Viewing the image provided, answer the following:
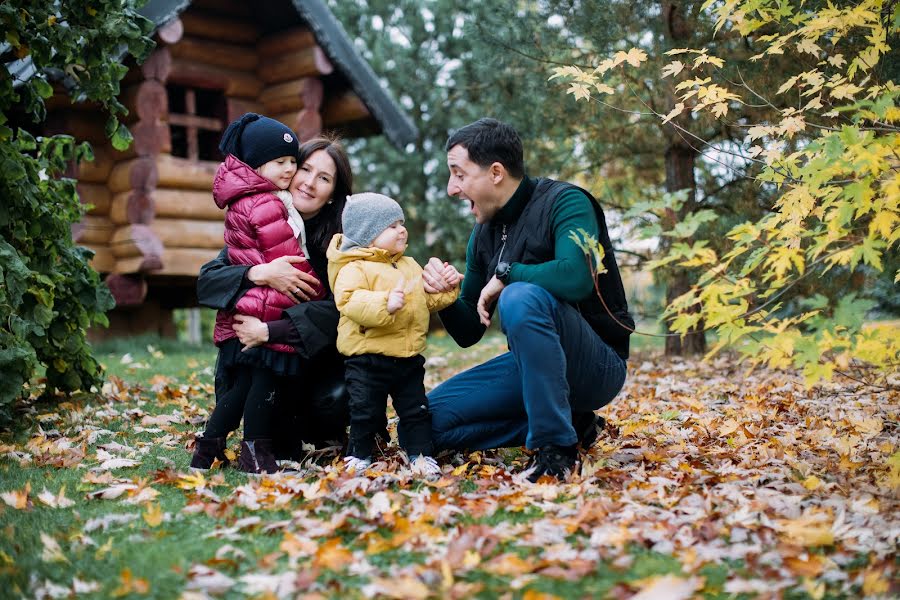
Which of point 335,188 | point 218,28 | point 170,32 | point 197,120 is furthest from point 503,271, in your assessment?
point 218,28

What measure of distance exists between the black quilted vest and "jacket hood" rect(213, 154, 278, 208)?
111cm

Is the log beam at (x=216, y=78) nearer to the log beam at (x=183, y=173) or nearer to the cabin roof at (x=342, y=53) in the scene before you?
the cabin roof at (x=342, y=53)

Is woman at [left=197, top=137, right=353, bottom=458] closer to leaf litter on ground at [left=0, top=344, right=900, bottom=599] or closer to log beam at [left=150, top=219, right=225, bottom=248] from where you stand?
leaf litter on ground at [left=0, top=344, right=900, bottom=599]

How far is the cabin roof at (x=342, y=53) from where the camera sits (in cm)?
1029

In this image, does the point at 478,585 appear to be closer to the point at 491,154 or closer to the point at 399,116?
the point at 491,154

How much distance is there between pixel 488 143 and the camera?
3.78m

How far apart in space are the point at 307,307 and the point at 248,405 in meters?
0.50

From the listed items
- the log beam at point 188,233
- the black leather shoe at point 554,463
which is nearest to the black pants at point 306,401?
the black leather shoe at point 554,463

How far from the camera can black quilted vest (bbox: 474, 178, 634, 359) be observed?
3.79 m

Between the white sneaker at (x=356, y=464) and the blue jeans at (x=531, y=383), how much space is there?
1.28 feet

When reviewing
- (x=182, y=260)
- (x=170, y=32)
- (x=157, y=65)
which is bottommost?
(x=182, y=260)

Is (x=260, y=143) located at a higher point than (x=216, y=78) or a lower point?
lower

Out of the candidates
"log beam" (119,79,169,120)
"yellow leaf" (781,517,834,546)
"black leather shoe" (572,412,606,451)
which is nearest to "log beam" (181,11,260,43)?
"log beam" (119,79,169,120)

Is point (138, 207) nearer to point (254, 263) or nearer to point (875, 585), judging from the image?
point (254, 263)
